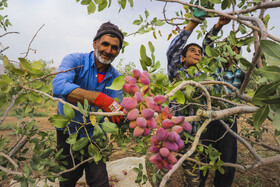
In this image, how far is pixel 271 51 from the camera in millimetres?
466

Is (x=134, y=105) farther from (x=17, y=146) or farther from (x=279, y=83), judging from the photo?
(x=17, y=146)

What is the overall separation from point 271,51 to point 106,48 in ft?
5.44

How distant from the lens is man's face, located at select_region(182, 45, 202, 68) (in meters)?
2.21

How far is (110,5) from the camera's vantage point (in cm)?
Result: 80

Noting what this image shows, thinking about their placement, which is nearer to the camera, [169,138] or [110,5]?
[169,138]

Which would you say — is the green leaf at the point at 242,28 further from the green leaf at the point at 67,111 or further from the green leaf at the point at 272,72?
the green leaf at the point at 67,111

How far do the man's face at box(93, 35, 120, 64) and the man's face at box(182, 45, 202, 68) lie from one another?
1016mm

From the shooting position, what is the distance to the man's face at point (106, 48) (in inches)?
73.6

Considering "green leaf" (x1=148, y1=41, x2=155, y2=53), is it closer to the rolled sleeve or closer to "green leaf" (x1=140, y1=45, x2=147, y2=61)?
"green leaf" (x1=140, y1=45, x2=147, y2=61)

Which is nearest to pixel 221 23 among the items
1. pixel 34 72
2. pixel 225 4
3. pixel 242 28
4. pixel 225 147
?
pixel 242 28

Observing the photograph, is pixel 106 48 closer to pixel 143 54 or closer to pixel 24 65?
pixel 24 65

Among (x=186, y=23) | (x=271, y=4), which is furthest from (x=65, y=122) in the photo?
(x=186, y=23)

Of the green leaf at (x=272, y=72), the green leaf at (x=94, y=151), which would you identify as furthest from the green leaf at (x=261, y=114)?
the green leaf at (x=94, y=151)

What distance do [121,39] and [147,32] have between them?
1.34 ft
